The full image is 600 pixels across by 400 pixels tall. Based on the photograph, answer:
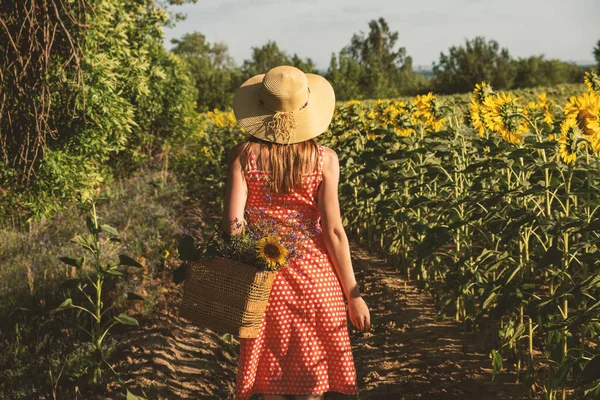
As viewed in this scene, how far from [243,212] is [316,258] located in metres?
0.29

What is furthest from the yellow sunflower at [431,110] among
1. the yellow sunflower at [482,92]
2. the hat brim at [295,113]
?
the hat brim at [295,113]

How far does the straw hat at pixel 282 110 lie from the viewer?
2293 mm

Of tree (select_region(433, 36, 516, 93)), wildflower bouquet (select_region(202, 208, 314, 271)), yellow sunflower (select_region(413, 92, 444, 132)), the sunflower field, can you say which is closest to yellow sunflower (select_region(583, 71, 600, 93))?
the sunflower field

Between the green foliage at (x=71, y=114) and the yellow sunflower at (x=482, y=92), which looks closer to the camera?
the yellow sunflower at (x=482, y=92)

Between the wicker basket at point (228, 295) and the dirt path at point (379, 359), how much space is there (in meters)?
0.85

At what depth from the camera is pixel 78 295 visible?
469 cm

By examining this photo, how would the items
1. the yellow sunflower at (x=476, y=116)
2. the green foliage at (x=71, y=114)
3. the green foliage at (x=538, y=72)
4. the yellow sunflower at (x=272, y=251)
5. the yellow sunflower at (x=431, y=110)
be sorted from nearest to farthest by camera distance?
the yellow sunflower at (x=272, y=251)
the yellow sunflower at (x=476, y=116)
the yellow sunflower at (x=431, y=110)
the green foliage at (x=71, y=114)
the green foliage at (x=538, y=72)

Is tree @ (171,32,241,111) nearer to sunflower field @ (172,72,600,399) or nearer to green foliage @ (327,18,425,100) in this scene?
green foliage @ (327,18,425,100)

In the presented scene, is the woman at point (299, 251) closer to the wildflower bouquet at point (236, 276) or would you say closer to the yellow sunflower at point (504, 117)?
the wildflower bouquet at point (236, 276)

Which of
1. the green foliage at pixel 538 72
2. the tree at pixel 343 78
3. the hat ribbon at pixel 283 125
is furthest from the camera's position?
the green foliage at pixel 538 72

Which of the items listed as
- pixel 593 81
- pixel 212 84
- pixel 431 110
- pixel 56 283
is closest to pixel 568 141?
pixel 593 81

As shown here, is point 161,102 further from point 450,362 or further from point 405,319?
point 450,362

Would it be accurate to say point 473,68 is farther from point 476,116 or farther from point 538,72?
point 476,116

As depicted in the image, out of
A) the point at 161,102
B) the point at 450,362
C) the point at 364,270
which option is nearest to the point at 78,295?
the point at 364,270
